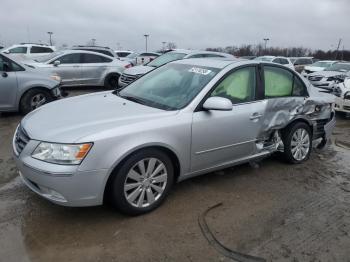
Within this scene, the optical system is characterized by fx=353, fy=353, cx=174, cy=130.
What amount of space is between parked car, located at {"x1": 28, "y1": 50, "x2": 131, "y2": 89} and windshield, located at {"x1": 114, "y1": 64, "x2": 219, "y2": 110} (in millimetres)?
7659

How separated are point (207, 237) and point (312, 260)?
0.93m

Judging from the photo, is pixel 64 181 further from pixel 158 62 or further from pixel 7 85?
pixel 158 62

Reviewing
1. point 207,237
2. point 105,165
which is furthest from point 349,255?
point 105,165

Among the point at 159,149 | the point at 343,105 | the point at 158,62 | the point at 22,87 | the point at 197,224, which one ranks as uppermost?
the point at 158,62

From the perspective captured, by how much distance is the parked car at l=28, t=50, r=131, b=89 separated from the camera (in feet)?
38.4

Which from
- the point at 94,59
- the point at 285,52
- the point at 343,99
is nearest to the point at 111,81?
the point at 94,59

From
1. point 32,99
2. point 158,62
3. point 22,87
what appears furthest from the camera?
point 158,62

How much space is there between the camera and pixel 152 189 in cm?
367

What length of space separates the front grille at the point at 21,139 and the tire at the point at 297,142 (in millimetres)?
3399

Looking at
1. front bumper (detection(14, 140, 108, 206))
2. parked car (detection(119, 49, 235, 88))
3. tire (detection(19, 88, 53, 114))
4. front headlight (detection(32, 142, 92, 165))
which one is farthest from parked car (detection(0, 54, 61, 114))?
front headlight (detection(32, 142, 92, 165))

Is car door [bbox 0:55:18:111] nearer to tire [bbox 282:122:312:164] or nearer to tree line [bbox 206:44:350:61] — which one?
tire [bbox 282:122:312:164]

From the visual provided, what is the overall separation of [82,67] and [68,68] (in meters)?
0.50

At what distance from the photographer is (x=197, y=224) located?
3.53 m

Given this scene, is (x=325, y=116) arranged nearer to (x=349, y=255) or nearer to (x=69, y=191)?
(x=349, y=255)
